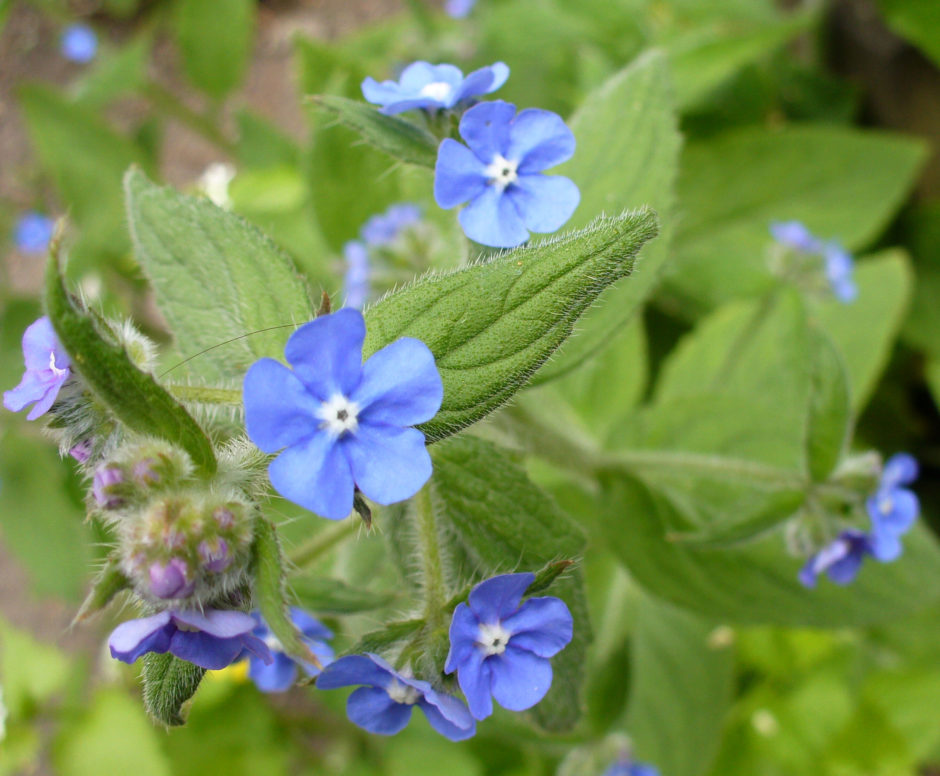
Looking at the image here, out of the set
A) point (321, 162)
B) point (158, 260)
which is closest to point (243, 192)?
point (321, 162)

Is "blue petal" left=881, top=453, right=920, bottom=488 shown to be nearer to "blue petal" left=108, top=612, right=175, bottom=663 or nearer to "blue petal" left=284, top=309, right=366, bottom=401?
"blue petal" left=284, top=309, right=366, bottom=401

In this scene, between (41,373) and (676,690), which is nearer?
(41,373)

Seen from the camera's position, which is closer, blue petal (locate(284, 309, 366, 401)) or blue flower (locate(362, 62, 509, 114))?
blue petal (locate(284, 309, 366, 401))

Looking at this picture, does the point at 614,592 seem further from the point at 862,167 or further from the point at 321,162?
the point at 862,167

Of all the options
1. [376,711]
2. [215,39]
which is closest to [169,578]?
[376,711]

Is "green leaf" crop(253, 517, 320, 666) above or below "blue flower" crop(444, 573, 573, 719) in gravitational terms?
above

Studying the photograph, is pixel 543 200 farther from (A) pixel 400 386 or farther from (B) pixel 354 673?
(B) pixel 354 673

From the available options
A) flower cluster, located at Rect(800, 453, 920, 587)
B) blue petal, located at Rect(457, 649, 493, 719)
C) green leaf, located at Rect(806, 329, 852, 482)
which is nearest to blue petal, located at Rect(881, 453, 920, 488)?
flower cluster, located at Rect(800, 453, 920, 587)
